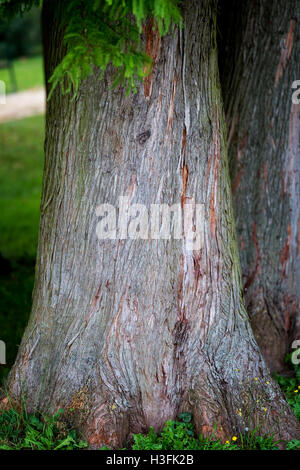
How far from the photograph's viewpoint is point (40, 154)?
15.8 m

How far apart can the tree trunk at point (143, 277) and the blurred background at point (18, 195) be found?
1278mm

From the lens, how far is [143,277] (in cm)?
382

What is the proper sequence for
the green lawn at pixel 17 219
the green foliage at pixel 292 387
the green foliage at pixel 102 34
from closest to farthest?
the green foliage at pixel 102 34 < the green foliage at pixel 292 387 < the green lawn at pixel 17 219

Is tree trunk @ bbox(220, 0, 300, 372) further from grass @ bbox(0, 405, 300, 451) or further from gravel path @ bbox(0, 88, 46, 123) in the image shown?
gravel path @ bbox(0, 88, 46, 123)

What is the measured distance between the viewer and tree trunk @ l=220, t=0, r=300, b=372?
473cm

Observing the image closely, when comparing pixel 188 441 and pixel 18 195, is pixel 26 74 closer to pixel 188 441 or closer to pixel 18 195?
pixel 18 195

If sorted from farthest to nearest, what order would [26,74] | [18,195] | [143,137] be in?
[26,74], [18,195], [143,137]

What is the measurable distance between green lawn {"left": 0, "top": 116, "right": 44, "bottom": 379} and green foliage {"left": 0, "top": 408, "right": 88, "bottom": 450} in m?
1.09

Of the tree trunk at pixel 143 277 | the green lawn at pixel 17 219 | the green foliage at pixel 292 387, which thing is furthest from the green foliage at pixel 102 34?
the green lawn at pixel 17 219

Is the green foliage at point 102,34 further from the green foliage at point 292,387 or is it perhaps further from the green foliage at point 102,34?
the green foliage at point 292,387

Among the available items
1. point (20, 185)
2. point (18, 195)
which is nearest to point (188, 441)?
point (18, 195)

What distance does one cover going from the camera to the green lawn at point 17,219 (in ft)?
20.0

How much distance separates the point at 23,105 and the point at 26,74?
28.8 feet

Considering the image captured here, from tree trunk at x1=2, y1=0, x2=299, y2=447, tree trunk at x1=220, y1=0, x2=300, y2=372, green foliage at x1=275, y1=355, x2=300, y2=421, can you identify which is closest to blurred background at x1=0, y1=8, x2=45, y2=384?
tree trunk at x1=2, y1=0, x2=299, y2=447
